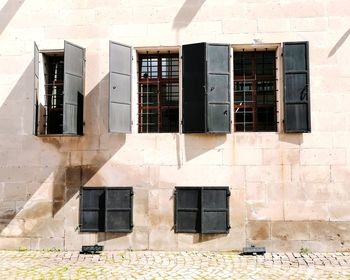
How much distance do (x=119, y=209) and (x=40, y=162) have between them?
202cm

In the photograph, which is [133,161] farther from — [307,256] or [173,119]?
[307,256]

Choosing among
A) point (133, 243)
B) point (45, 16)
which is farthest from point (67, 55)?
point (133, 243)

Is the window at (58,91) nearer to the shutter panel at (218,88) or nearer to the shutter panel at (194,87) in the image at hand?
the shutter panel at (194,87)

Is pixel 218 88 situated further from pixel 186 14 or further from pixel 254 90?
pixel 186 14

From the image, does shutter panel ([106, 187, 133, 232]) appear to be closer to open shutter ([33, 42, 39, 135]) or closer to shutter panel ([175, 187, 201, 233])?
shutter panel ([175, 187, 201, 233])

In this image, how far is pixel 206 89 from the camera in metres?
7.70

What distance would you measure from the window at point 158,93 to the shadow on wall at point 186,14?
657mm

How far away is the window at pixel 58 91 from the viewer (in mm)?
7602

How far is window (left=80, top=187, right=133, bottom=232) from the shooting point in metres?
7.87

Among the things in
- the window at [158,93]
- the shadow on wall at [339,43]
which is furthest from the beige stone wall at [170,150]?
the window at [158,93]

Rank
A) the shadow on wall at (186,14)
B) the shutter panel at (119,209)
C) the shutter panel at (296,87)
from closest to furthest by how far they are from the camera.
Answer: the shutter panel at (296,87)
the shutter panel at (119,209)
the shadow on wall at (186,14)

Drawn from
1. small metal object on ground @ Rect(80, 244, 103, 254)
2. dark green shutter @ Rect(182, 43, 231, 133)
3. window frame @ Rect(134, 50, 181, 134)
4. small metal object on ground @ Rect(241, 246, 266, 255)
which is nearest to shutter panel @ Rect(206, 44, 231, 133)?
dark green shutter @ Rect(182, 43, 231, 133)

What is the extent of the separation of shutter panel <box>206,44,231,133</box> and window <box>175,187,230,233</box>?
1301 mm

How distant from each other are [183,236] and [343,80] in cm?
458
